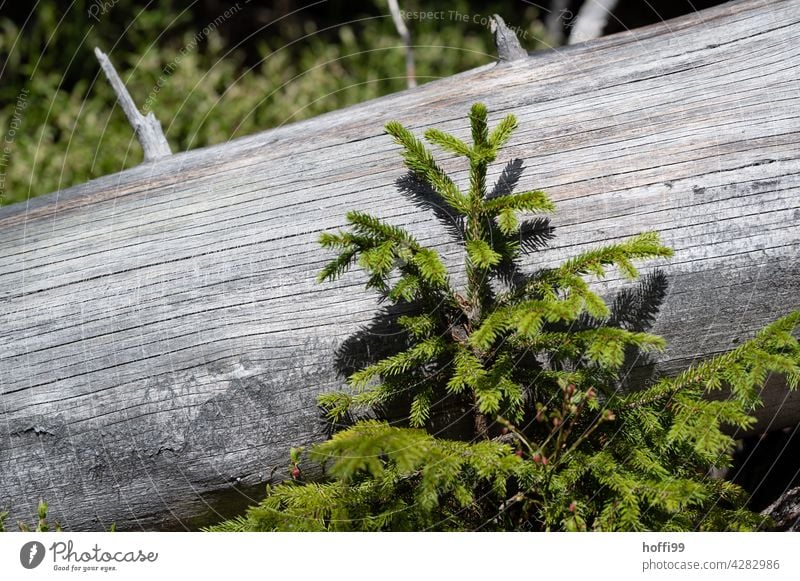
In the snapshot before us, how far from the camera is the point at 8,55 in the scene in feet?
18.2

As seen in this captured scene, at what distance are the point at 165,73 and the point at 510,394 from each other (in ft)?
15.7

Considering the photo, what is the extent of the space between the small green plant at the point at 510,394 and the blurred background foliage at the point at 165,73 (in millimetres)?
3334

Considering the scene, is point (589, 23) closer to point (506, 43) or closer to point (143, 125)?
point (506, 43)

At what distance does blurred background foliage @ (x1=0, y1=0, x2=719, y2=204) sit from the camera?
17.5 feet

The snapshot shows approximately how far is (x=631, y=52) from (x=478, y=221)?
1.02 m

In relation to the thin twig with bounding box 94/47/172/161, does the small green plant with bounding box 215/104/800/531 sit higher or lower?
lower

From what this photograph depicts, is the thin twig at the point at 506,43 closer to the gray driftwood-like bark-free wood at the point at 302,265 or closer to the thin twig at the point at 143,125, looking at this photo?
the gray driftwood-like bark-free wood at the point at 302,265

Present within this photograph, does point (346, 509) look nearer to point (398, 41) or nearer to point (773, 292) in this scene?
point (773, 292)

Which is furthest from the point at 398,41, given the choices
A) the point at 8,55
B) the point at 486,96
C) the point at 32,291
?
the point at 32,291

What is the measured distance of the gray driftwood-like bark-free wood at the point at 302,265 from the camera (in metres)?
2.24
